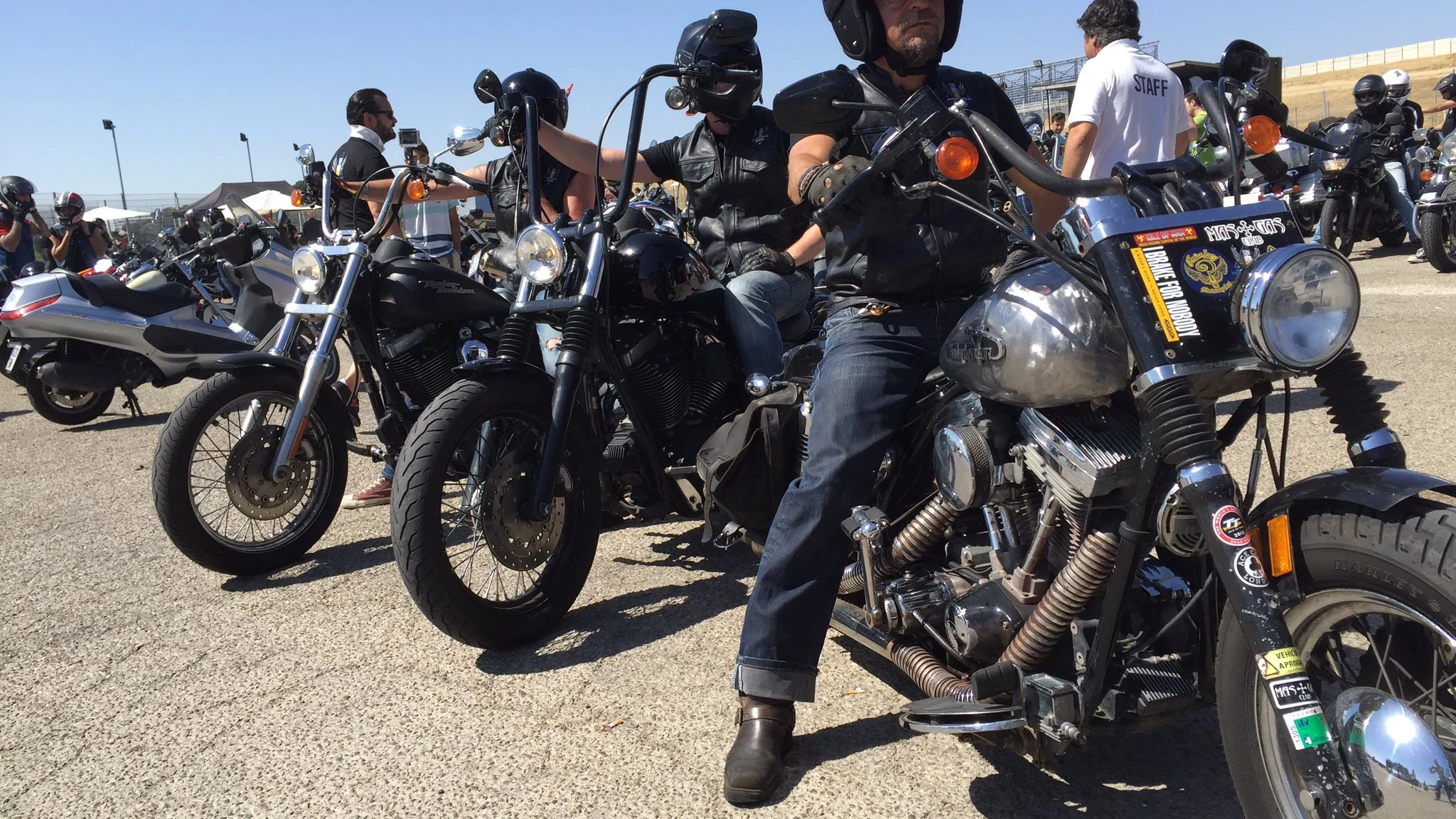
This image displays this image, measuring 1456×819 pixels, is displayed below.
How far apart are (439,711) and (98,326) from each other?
21.5 ft

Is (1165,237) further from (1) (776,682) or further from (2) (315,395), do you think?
(2) (315,395)

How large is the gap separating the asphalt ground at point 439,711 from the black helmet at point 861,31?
178 centimetres

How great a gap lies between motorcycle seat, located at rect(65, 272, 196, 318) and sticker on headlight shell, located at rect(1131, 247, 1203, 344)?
8370 millimetres

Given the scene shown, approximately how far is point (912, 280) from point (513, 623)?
1730 mm

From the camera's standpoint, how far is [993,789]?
2.45 m

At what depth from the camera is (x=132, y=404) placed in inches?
343

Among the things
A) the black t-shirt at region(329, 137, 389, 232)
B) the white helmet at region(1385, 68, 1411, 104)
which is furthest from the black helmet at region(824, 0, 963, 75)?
the white helmet at region(1385, 68, 1411, 104)

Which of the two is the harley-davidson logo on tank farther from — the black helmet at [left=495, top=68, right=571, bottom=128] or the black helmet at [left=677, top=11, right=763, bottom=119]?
the black helmet at [left=495, top=68, right=571, bottom=128]

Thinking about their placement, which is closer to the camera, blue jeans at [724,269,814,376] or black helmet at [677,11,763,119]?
black helmet at [677,11,763,119]

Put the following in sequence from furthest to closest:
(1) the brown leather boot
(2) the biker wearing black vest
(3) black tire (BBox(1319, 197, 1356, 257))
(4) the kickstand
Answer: (3) black tire (BBox(1319, 197, 1356, 257)), (4) the kickstand, (2) the biker wearing black vest, (1) the brown leather boot

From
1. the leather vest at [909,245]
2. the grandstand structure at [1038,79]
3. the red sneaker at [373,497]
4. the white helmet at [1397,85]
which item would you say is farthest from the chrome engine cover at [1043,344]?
the grandstand structure at [1038,79]

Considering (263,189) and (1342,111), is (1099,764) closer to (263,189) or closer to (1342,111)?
(263,189)

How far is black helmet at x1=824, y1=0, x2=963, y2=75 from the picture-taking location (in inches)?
107

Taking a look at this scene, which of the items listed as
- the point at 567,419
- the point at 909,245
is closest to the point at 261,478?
the point at 567,419
